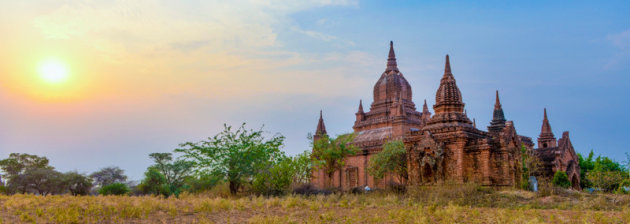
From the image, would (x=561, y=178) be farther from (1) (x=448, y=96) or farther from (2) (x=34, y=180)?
(2) (x=34, y=180)

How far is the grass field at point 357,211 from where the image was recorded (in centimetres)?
1369

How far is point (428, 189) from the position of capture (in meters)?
22.3

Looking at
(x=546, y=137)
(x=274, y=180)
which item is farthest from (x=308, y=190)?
(x=546, y=137)

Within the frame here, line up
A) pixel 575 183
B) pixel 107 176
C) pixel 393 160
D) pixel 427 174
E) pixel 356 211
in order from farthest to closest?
1. pixel 107 176
2. pixel 575 183
3. pixel 393 160
4. pixel 427 174
5. pixel 356 211

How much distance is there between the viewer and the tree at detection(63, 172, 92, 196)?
4259cm

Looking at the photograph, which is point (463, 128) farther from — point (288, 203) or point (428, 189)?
point (288, 203)

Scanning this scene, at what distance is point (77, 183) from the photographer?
141 ft

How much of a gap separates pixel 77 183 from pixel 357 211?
1331 inches

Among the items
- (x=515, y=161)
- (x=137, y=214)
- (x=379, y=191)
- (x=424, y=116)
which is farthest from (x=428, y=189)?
(x=424, y=116)

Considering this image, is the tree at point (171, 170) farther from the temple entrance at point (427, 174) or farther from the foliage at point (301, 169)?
the temple entrance at point (427, 174)

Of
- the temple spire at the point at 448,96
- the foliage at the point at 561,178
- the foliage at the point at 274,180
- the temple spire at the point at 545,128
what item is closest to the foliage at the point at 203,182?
the foliage at the point at 274,180

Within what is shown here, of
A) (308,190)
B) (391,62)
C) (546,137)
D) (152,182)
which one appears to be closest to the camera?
(308,190)

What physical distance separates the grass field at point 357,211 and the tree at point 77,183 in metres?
25.9

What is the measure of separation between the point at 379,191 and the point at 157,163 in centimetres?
2544
